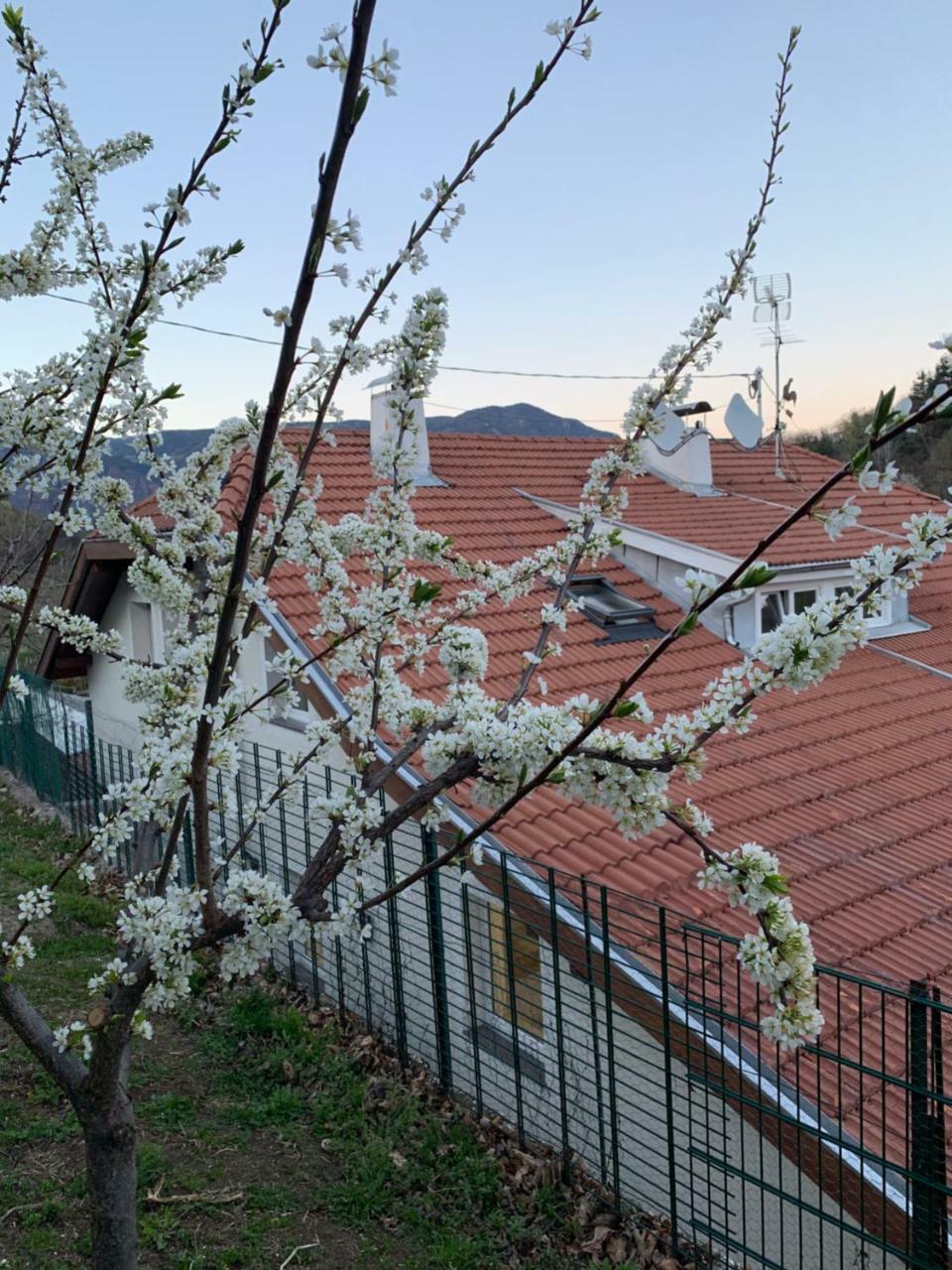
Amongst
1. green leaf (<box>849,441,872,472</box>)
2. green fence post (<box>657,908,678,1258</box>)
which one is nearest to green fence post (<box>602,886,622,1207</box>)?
green fence post (<box>657,908,678,1258</box>)

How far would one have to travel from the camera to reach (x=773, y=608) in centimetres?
909

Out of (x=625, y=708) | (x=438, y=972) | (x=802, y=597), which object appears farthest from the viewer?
(x=802, y=597)

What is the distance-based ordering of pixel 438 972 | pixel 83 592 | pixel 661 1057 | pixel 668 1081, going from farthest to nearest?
pixel 83 592 → pixel 438 972 → pixel 661 1057 → pixel 668 1081

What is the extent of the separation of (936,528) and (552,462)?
9765 mm

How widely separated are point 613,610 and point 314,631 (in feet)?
17.5

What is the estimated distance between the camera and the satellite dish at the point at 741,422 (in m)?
11.2

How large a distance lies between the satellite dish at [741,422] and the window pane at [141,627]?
23.1 feet

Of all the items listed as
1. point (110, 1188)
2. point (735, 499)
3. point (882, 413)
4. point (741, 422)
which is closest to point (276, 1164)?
point (110, 1188)

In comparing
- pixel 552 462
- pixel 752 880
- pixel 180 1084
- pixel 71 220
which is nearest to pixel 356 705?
pixel 752 880

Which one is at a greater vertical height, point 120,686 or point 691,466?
point 691,466

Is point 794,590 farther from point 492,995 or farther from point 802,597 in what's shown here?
point 492,995

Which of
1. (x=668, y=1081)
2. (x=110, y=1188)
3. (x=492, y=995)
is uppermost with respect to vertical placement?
(x=110, y=1188)

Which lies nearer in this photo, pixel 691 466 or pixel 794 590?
pixel 794 590

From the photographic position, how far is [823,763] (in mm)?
6602
